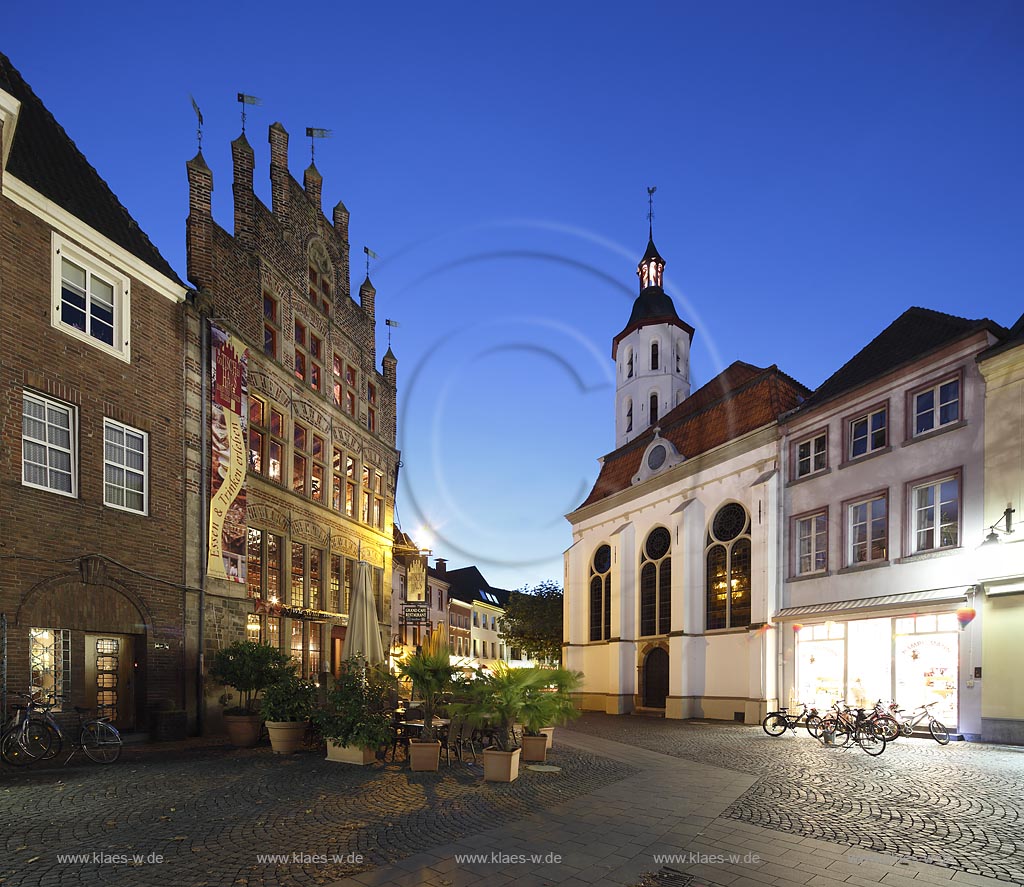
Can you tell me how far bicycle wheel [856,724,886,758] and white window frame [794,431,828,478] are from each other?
32.6 ft

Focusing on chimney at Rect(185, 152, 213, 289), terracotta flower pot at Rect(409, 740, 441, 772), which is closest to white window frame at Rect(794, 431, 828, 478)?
terracotta flower pot at Rect(409, 740, 441, 772)

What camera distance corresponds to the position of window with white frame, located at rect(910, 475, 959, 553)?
2067cm

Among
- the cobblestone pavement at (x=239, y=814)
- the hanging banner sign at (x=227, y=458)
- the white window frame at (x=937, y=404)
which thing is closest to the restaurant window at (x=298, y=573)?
the hanging banner sign at (x=227, y=458)

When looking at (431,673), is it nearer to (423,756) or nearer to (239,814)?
(423,756)

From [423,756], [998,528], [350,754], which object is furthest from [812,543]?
[350,754]

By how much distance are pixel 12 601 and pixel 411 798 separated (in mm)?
8335

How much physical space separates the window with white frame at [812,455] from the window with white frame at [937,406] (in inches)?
145

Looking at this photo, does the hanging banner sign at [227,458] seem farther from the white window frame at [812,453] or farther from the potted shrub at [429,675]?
the white window frame at [812,453]

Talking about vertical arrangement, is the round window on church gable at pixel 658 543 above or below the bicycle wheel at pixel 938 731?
above

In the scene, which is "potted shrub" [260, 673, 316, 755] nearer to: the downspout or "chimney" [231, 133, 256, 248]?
the downspout

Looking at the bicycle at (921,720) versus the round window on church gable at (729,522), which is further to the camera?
the round window on church gable at (729,522)

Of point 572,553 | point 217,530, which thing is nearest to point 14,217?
point 217,530

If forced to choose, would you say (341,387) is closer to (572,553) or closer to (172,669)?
(172,669)

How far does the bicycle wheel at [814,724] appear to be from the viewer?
19214 mm
